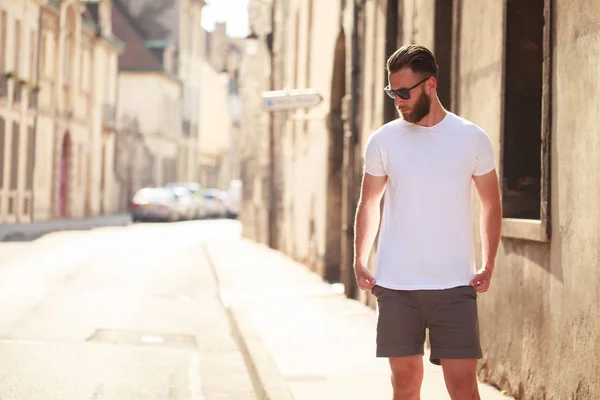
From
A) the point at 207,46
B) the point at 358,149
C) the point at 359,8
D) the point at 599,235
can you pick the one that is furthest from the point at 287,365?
the point at 207,46

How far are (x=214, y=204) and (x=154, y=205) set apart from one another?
40.7 feet

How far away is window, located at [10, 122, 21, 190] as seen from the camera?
109ft

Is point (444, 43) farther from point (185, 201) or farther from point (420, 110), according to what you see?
point (185, 201)

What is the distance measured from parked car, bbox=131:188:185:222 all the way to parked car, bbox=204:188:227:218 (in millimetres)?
8768

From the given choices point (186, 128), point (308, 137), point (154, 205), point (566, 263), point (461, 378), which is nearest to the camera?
point (461, 378)

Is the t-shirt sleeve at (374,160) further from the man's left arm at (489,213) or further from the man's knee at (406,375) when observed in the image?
the man's knee at (406,375)

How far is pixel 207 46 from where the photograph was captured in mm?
78062

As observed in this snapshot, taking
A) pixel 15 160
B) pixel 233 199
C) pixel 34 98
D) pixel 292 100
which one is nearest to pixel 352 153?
pixel 292 100

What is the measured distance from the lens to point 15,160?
109 feet

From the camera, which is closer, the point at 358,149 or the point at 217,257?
the point at 358,149

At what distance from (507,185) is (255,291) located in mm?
6832

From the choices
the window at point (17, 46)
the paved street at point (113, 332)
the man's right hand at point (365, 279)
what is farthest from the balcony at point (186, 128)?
the man's right hand at point (365, 279)

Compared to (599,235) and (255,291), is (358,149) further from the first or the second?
(599,235)

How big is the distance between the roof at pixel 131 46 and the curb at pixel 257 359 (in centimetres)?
5073
